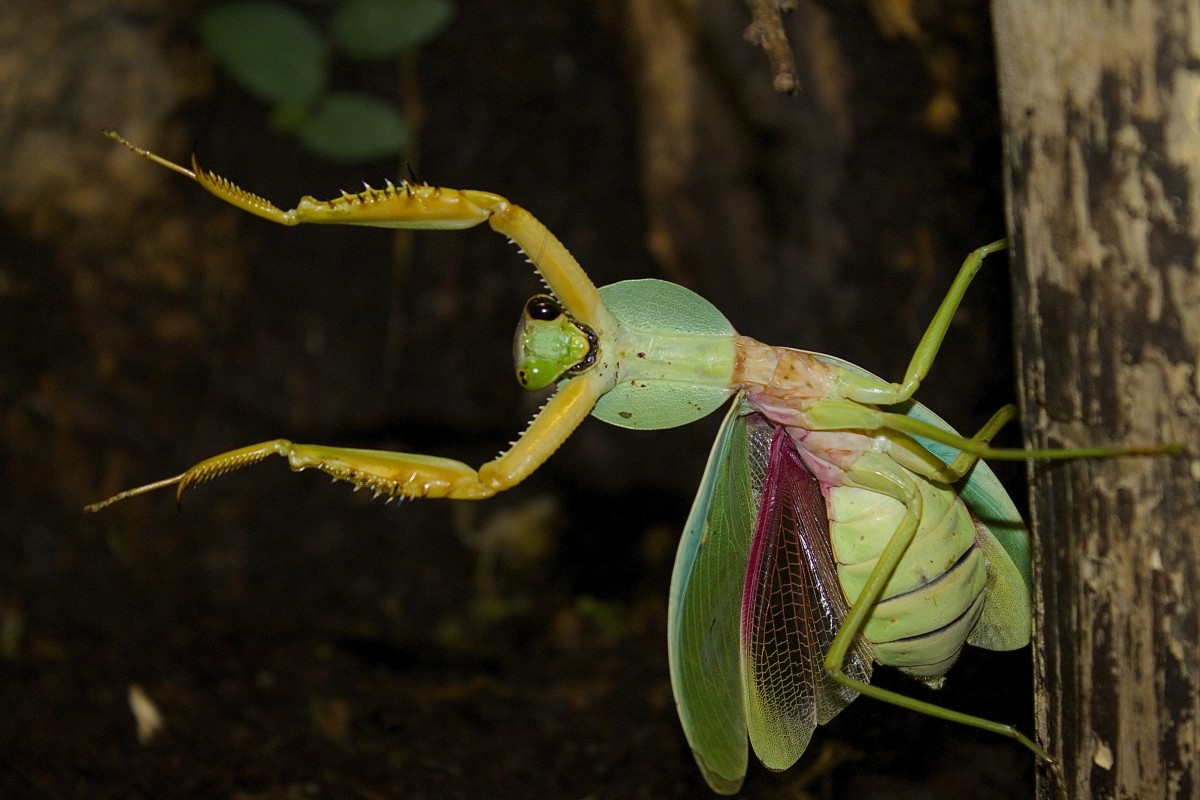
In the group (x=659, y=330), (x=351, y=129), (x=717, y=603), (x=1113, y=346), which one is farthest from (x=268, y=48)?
(x=1113, y=346)

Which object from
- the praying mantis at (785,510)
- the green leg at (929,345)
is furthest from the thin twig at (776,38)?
the green leg at (929,345)

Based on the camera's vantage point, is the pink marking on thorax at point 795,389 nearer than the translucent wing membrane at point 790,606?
Yes

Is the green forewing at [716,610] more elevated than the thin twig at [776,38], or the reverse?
the thin twig at [776,38]

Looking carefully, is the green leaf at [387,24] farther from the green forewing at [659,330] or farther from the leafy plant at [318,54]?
the green forewing at [659,330]

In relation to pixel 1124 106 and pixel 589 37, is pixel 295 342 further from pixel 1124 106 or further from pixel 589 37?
pixel 1124 106

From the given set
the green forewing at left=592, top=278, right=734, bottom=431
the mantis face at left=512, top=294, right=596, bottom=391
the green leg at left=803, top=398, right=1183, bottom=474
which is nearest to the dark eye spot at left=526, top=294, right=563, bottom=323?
the mantis face at left=512, top=294, right=596, bottom=391
